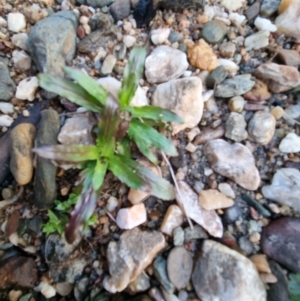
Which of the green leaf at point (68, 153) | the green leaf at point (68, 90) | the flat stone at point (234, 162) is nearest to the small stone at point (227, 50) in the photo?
the flat stone at point (234, 162)

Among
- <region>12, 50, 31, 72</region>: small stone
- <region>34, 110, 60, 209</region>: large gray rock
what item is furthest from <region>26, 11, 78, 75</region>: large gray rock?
<region>34, 110, 60, 209</region>: large gray rock

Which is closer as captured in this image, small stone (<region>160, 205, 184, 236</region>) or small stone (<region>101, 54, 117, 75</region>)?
small stone (<region>160, 205, 184, 236</region>)

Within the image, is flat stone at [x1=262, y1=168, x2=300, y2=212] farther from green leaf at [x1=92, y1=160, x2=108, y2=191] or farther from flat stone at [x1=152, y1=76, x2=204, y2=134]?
green leaf at [x1=92, y1=160, x2=108, y2=191]

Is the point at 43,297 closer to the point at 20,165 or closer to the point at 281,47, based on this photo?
the point at 20,165

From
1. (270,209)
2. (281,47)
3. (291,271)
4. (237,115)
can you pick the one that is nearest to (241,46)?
(281,47)

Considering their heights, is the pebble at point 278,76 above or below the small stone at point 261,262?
above

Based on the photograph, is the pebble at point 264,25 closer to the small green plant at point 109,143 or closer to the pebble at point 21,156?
the small green plant at point 109,143

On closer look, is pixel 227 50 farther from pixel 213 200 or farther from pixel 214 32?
→ pixel 213 200
